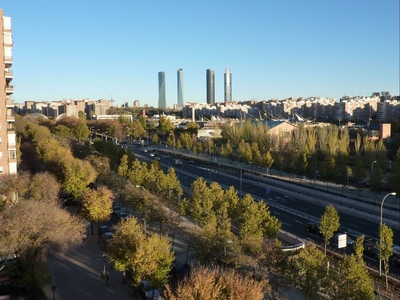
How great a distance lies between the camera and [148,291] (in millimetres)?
14242

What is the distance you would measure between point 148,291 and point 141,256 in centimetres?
217

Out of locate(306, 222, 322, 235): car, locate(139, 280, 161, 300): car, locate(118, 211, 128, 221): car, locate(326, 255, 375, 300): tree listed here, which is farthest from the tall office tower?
locate(326, 255, 375, 300): tree

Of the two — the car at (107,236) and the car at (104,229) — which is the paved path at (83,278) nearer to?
the car at (107,236)

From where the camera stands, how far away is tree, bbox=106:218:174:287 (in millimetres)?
12906

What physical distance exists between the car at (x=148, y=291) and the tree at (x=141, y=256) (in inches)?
28.5

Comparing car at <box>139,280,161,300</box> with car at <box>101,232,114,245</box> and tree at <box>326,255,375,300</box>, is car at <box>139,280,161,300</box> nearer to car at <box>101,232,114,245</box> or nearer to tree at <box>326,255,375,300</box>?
car at <box>101,232,114,245</box>

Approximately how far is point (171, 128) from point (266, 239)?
70.6 m

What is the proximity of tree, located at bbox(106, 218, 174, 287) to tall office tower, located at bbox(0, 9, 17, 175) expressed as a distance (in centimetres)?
1765

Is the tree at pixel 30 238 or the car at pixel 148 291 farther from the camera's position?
the car at pixel 148 291

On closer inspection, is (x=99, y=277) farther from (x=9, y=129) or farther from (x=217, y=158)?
(x=217, y=158)

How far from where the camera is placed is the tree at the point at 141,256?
12906mm

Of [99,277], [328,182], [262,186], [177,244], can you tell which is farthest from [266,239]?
[328,182]

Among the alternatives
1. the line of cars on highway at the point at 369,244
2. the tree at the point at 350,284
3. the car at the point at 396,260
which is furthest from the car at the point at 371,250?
the tree at the point at 350,284

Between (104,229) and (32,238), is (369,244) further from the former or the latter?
(32,238)
